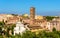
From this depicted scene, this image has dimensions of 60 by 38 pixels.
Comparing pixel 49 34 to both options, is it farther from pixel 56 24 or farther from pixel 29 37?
pixel 56 24

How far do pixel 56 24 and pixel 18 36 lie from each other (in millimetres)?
7826

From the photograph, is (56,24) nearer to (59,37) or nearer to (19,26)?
(19,26)

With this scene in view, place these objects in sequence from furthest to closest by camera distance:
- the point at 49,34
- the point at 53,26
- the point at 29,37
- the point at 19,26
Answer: the point at 53,26 → the point at 19,26 → the point at 49,34 → the point at 29,37

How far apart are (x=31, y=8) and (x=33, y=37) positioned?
39.6 feet

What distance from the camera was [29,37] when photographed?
1530 centimetres

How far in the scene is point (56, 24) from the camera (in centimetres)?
2278

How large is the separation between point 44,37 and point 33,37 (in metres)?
0.63

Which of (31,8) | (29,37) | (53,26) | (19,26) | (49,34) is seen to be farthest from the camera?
(31,8)

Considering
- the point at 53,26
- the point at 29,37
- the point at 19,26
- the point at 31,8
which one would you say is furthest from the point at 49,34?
the point at 31,8

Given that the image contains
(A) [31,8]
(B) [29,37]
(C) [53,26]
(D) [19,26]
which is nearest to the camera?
(B) [29,37]

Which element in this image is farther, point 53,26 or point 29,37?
point 53,26

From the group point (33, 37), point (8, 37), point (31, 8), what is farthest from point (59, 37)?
point (31, 8)

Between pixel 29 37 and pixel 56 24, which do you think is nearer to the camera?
pixel 29 37

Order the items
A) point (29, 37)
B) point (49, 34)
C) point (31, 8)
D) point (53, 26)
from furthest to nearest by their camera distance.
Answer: point (31, 8), point (53, 26), point (49, 34), point (29, 37)
